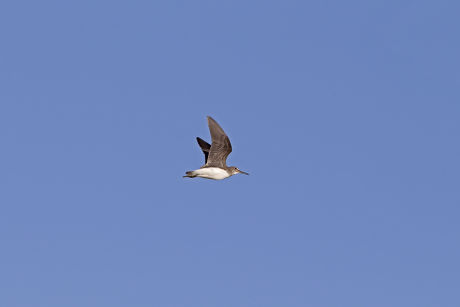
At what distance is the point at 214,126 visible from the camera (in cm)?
5184

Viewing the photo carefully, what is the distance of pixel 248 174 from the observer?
56.9 meters

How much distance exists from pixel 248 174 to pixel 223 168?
3209 millimetres

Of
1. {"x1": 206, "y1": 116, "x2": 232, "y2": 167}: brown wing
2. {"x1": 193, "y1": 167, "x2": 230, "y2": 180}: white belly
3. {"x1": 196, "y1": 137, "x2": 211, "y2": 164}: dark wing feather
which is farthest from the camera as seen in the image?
{"x1": 196, "y1": 137, "x2": 211, "y2": 164}: dark wing feather

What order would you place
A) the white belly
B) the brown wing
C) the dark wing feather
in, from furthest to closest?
the dark wing feather → the white belly → the brown wing

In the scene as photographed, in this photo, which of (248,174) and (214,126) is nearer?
(214,126)

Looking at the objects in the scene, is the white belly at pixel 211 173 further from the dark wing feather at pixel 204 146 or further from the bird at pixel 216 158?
the dark wing feather at pixel 204 146

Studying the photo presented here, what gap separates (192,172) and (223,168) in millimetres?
2877

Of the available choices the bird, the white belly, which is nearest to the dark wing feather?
the bird

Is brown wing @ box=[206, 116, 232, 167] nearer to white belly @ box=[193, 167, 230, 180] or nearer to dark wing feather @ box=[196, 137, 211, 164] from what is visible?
white belly @ box=[193, 167, 230, 180]

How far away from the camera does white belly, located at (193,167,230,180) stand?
52.6m

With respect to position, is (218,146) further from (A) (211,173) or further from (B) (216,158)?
(A) (211,173)

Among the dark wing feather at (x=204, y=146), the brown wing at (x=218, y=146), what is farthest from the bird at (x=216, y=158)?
the dark wing feather at (x=204, y=146)

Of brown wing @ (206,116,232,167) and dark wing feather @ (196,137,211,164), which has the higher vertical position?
dark wing feather @ (196,137,211,164)

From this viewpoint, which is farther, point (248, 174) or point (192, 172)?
point (248, 174)
